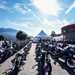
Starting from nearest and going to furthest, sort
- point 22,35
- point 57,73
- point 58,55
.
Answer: point 57,73
point 58,55
point 22,35

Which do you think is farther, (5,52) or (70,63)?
(5,52)

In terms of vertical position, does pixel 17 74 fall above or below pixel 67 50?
below

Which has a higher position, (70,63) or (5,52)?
(5,52)

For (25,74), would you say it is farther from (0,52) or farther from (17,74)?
(0,52)

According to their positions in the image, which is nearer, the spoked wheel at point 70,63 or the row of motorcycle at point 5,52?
the spoked wheel at point 70,63

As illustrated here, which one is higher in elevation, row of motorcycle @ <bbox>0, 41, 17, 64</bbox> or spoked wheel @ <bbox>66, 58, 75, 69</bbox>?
row of motorcycle @ <bbox>0, 41, 17, 64</bbox>

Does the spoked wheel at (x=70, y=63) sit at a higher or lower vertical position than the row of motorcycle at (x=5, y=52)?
lower

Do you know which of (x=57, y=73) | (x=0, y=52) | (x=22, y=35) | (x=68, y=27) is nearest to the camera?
(x=57, y=73)

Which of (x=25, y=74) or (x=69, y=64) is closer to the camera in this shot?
(x=25, y=74)

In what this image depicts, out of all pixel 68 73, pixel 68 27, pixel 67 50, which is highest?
pixel 68 27

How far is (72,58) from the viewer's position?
49.5 ft

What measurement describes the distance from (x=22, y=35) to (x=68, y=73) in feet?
149

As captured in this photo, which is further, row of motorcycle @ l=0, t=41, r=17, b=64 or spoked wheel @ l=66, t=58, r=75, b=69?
row of motorcycle @ l=0, t=41, r=17, b=64

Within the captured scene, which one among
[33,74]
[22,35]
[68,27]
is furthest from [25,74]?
[68,27]
